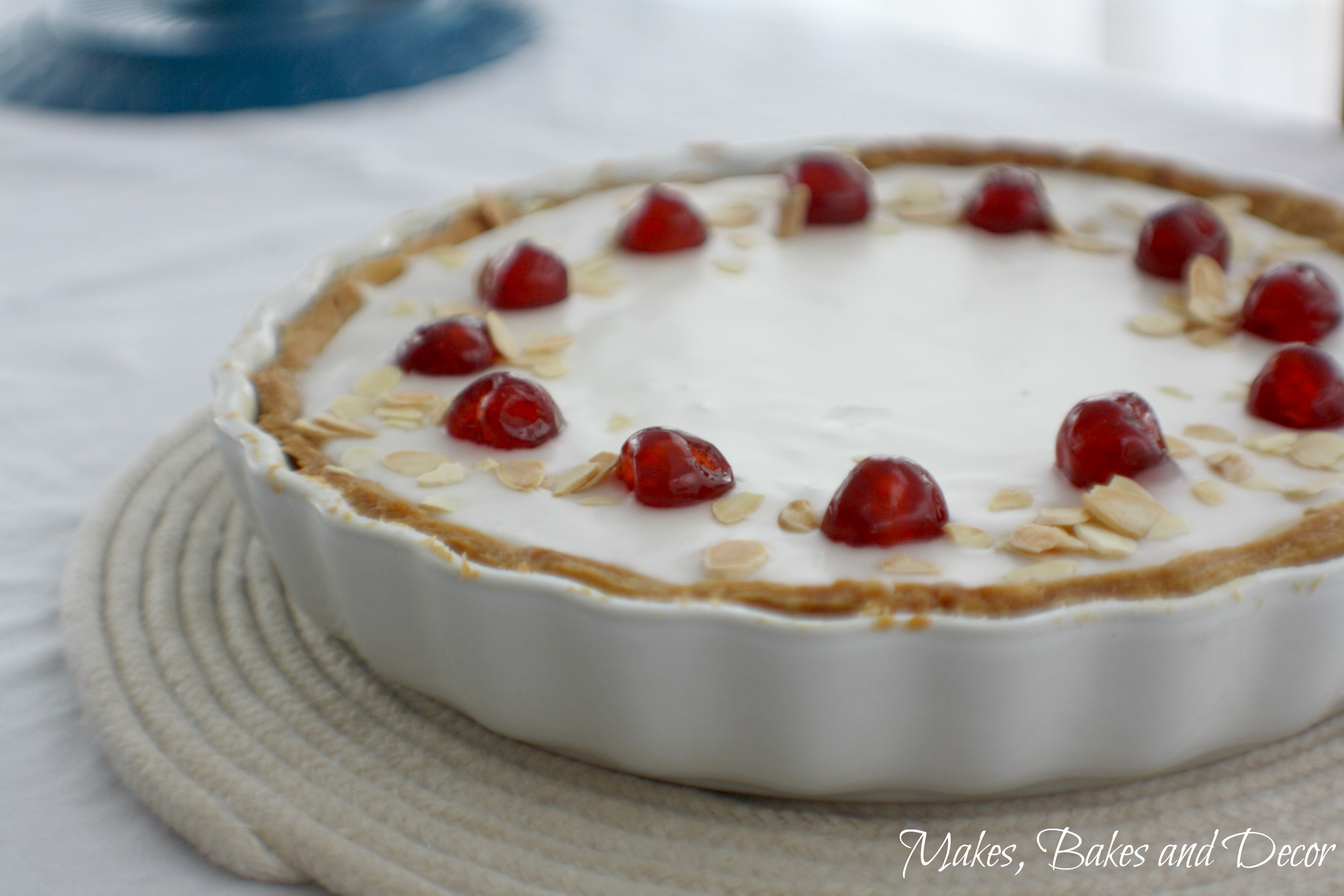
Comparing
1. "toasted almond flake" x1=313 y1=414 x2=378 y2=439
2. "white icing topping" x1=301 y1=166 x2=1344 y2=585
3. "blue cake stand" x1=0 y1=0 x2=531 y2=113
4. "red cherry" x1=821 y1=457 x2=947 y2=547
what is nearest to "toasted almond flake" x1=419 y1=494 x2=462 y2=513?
"white icing topping" x1=301 y1=166 x2=1344 y2=585

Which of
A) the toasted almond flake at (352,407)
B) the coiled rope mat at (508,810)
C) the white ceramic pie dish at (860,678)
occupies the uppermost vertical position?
the toasted almond flake at (352,407)

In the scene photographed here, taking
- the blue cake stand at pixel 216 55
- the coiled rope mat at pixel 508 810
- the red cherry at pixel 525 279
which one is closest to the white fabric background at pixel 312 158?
the blue cake stand at pixel 216 55

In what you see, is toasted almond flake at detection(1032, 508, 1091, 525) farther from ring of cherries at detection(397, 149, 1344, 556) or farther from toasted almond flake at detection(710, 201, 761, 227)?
toasted almond flake at detection(710, 201, 761, 227)

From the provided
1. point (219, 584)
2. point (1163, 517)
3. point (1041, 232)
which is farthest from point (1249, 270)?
point (219, 584)

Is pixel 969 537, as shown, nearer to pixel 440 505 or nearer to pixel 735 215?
pixel 440 505

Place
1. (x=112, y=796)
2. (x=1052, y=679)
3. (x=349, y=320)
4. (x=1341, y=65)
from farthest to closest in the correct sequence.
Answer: (x=1341, y=65) < (x=349, y=320) < (x=112, y=796) < (x=1052, y=679)

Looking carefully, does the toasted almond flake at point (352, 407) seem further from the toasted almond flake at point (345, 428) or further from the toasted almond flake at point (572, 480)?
the toasted almond flake at point (572, 480)

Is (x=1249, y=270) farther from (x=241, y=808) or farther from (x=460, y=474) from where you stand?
(x=241, y=808)
